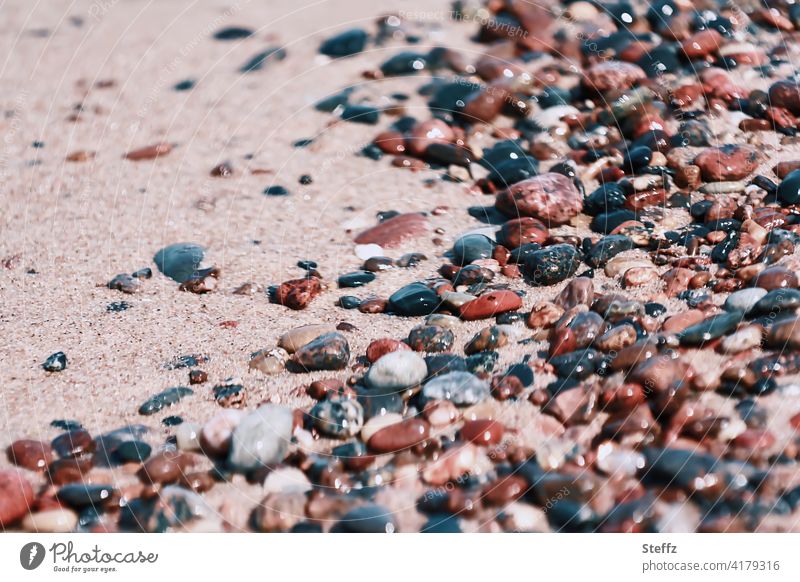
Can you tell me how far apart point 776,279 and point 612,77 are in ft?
7.93

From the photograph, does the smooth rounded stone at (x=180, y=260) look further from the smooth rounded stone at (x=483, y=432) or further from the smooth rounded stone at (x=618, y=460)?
the smooth rounded stone at (x=618, y=460)

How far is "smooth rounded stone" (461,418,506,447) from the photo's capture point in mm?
3113

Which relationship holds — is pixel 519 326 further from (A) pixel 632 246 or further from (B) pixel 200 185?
(B) pixel 200 185

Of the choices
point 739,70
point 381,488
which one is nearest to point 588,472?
point 381,488

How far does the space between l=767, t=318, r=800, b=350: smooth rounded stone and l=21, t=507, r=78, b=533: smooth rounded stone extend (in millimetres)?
2912

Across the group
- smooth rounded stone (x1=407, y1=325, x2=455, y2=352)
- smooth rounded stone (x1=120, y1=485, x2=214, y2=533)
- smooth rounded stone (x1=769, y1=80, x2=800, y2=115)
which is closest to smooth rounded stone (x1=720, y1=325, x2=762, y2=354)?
smooth rounded stone (x1=407, y1=325, x2=455, y2=352)

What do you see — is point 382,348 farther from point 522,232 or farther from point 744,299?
point 744,299

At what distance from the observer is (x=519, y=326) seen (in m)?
3.72

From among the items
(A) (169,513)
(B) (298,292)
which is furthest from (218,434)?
(B) (298,292)

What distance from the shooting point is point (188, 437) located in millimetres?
3213

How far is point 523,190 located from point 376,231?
0.92m

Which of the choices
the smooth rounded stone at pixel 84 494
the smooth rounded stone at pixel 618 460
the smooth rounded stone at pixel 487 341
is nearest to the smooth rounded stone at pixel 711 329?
the smooth rounded stone at pixel 618 460

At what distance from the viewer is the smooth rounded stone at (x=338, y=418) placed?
125 inches

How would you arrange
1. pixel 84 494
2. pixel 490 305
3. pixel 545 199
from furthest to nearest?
1. pixel 545 199
2. pixel 490 305
3. pixel 84 494
